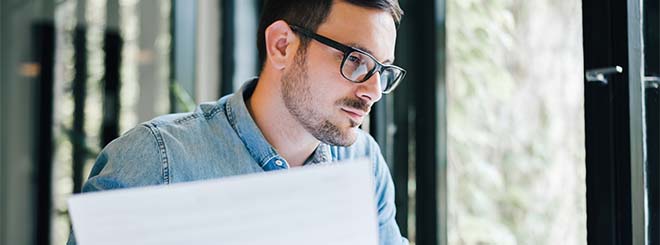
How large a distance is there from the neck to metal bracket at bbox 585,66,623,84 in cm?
47

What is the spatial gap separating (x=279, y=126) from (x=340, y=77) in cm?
16

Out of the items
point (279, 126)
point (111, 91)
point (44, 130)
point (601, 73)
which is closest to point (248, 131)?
point (279, 126)

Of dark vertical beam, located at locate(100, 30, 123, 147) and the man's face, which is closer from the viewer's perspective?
the man's face

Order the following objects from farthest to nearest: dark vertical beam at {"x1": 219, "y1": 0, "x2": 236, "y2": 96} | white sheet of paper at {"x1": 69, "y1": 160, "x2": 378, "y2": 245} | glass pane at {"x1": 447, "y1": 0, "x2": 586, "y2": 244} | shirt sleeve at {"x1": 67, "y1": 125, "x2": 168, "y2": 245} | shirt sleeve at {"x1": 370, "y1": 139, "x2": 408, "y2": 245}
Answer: dark vertical beam at {"x1": 219, "y1": 0, "x2": 236, "y2": 96} → glass pane at {"x1": 447, "y1": 0, "x2": 586, "y2": 244} → shirt sleeve at {"x1": 370, "y1": 139, "x2": 408, "y2": 245} → shirt sleeve at {"x1": 67, "y1": 125, "x2": 168, "y2": 245} → white sheet of paper at {"x1": 69, "y1": 160, "x2": 378, "y2": 245}

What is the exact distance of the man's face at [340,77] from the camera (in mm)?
1286

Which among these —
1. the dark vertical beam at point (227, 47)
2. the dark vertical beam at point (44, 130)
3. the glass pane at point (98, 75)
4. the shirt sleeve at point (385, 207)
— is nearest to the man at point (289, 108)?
the shirt sleeve at point (385, 207)

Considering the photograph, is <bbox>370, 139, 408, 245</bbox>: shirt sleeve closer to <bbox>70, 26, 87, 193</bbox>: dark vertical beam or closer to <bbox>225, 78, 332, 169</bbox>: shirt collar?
<bbox>225, 78, 332, 169</bbox>: shirt collar

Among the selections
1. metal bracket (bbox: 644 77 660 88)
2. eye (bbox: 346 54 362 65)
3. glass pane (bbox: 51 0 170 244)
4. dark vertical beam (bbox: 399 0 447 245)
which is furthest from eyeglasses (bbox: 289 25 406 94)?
glass pane (bbox: 51 0 170 244)

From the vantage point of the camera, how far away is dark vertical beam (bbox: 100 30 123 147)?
3092mm

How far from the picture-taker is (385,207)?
1.45m

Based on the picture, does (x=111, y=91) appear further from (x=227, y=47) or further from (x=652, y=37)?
(x=652, y=37)

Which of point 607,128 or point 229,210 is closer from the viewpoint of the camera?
point 229,210

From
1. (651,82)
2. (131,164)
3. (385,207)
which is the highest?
(651,82)

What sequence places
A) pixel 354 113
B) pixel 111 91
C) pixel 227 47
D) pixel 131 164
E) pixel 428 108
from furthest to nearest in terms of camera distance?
pixel 111 91 → pixel 227 47 → pixel 428 108 → pixel 354 113 → pixel 131 164
